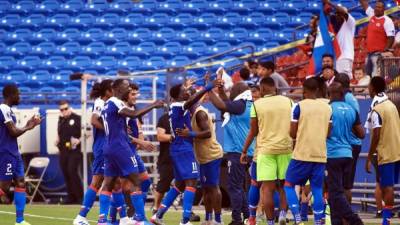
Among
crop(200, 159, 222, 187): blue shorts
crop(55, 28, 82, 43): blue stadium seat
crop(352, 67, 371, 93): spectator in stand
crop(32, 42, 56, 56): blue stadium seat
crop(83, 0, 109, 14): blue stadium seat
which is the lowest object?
crop(200, 159, 222, 187): blue shorts

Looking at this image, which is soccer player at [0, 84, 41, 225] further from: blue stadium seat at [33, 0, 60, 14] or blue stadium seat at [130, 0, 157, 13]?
blue stadium seat at [33, 0, 60, 14]

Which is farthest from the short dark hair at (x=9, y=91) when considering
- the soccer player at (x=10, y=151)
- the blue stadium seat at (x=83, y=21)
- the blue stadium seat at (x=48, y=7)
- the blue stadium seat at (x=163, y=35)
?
the blue stadium seat at (x=48, y=7)

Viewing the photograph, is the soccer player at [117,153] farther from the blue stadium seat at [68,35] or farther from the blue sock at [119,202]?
the blue stadium seat at [68,35]

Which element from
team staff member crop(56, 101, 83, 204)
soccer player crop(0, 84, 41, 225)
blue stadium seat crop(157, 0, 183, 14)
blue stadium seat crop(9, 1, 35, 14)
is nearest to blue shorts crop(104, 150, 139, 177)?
soccer player crop(0, 84, 41, 225)

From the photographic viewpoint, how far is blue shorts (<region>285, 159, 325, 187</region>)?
13.4 m

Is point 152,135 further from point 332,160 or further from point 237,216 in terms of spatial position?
point 332,160

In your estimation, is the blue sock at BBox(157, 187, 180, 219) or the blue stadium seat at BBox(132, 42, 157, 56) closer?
the blue sock at BBox(157, 187, 180, 219)

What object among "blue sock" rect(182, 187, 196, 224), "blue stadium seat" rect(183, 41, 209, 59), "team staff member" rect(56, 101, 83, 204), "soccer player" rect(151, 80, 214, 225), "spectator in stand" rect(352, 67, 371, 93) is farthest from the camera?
"blue stadium seat" rect(183, 41, 209, 59)

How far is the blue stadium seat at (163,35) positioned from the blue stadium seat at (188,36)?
8.8 inches

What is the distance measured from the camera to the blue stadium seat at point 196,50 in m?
28.5

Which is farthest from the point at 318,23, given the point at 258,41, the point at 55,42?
the point at 55,42

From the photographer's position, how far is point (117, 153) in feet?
45.3

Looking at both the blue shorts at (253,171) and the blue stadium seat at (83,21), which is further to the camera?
the blue stadium seat at (83,21)

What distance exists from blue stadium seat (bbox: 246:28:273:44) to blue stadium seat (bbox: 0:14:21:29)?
754 centimetres
